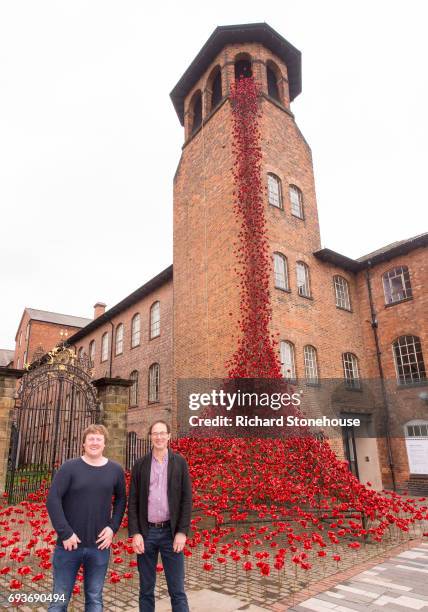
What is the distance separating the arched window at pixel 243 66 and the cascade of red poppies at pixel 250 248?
1255 millimetres

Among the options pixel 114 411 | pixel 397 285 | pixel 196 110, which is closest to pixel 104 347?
pixel 196 110

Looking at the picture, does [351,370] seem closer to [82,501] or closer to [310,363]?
[310,363]

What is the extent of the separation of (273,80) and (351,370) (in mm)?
13441

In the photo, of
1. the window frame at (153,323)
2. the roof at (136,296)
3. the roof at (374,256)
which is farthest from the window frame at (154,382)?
the roof at (374,256)

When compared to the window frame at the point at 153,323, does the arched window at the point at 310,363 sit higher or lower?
lower

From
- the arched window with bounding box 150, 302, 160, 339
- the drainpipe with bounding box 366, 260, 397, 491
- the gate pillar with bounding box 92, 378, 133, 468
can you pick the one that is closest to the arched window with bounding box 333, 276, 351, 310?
the drainpipe with bounding box 366, 260, 397, 491

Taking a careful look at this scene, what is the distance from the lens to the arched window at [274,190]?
15.6 meters

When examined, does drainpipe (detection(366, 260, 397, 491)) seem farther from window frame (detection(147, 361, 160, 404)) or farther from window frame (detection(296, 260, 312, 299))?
window frame (detection(147, 361, 160, 404))

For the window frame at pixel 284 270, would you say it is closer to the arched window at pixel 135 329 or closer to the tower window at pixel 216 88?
the tower window at pixel 216 88

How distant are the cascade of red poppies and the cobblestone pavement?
7211 millimetres

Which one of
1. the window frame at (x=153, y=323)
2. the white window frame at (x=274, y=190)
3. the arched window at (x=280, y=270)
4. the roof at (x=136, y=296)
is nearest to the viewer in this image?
the arched window at (x=280, y=270)

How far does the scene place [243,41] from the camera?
1772 cm

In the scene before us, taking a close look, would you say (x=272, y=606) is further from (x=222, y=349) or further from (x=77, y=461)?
(x=222, y=349)

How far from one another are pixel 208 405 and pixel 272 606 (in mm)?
9583
